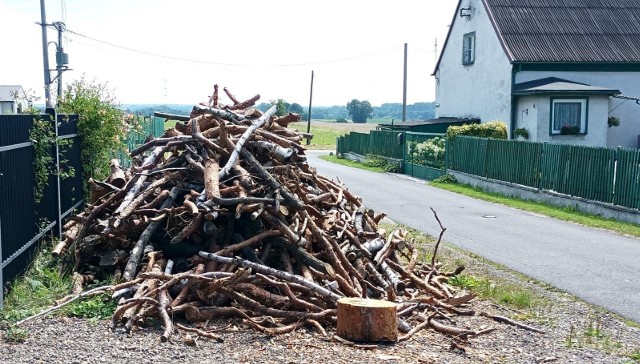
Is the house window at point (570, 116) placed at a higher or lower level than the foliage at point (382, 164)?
higher

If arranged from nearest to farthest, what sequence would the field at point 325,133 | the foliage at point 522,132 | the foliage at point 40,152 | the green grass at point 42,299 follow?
the green grass at point 42,299, the foliage at point 40,152, the foliage at point 522,132, the field at point 325,133

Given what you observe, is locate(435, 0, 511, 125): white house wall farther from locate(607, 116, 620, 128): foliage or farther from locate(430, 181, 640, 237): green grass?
locate(430, 181, 640, 237): green grass

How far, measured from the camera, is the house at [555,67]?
30.6 meters

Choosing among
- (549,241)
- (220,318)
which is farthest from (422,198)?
(220,318)

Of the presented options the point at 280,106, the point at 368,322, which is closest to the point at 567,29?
the point at 280,106

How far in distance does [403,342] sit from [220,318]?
6.08 ft

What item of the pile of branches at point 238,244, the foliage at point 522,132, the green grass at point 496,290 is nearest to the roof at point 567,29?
the foliage at point 522,132

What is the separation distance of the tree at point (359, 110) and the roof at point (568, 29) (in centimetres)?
11629

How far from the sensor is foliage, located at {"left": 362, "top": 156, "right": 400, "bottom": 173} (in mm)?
32844

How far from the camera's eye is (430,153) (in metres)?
29.4

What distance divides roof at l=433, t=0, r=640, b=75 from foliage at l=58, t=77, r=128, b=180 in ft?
70.2

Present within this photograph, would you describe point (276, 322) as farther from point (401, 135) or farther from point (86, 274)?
point (401, 135)

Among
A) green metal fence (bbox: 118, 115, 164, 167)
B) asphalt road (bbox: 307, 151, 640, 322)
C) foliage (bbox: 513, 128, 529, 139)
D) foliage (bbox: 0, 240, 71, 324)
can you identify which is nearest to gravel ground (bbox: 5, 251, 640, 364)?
foliage (bbox: 0, 240, 71, 324)

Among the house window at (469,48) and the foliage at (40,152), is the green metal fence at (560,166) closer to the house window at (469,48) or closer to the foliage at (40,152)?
the house window at (469,48)
